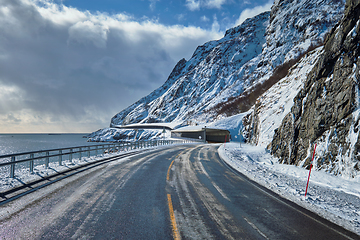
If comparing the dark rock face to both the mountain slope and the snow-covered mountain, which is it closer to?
the snow-covered mountain

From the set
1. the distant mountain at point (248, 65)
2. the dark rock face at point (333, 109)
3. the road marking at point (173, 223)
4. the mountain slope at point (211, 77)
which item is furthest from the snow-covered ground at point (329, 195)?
the mountain slope at point (211, 77)

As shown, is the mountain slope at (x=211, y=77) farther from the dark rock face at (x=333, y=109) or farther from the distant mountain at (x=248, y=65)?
the dark rock face at (x=333, y=109)

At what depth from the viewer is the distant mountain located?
251ft

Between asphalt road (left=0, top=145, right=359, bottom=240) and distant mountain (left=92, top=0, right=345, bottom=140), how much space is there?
74884mm

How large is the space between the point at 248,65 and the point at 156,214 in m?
138

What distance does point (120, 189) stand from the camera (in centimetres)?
676

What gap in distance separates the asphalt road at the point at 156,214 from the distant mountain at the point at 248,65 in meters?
74.9

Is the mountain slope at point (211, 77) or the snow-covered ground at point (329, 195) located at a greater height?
the mountain slope at point (211, 77)

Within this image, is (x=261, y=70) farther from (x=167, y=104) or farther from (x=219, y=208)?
(x=219, y=208)

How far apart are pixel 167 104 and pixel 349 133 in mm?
158304

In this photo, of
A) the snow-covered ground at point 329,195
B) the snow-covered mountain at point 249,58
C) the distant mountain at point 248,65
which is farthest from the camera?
the snow-covered mountain at point 249,58

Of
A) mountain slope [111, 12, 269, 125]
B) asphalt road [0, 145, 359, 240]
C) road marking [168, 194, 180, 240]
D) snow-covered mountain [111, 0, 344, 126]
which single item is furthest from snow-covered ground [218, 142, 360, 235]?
mountain slope [111, 12, 269, 125]

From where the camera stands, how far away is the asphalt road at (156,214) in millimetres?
3924

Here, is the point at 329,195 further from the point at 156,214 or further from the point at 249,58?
the point at 249,58
